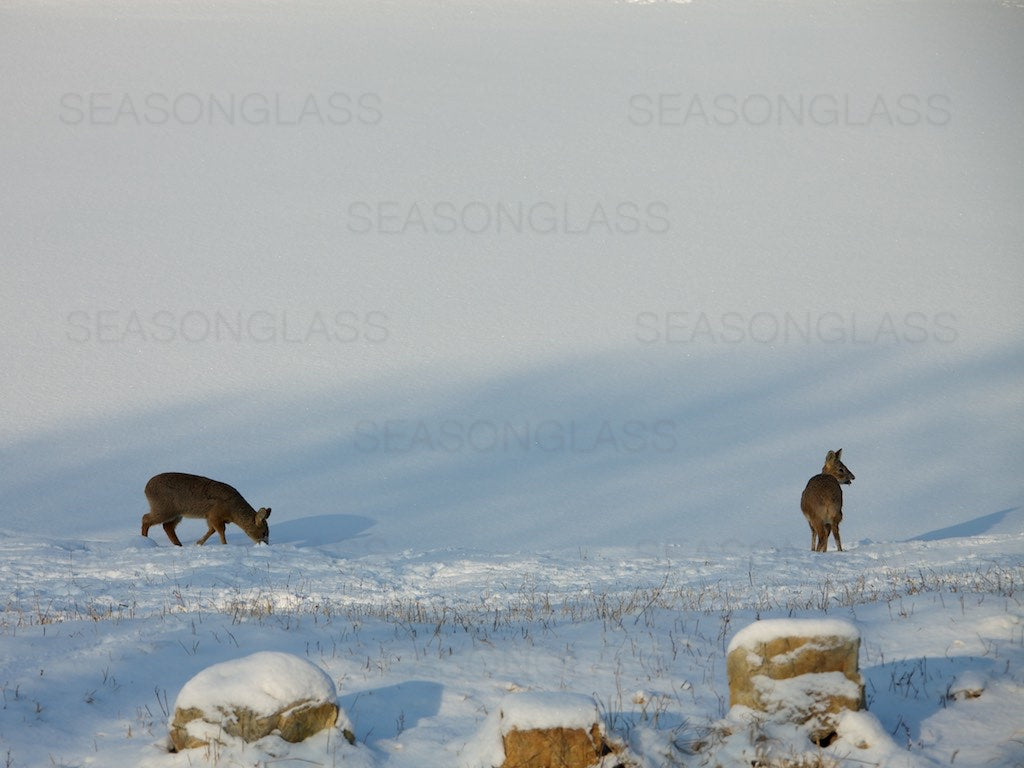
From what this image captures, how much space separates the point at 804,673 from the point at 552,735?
5.86 ft

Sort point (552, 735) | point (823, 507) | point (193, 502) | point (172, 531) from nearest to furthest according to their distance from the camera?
point (552, 735)
point (823, 507)
point (193, 502)
point (172, 531)

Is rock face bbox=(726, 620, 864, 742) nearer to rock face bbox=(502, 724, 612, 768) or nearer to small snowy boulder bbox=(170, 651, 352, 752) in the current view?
rock face bbox=(502, 724, 612, 768)

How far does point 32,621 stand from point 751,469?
2914cm

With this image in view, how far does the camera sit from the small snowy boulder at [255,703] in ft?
23.4

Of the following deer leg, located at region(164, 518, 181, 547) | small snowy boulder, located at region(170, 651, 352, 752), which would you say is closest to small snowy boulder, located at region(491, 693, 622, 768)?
small snowy boulder, located at region(170, 651, 352, 752)

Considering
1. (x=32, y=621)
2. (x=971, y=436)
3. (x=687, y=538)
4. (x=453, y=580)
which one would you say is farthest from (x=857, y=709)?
(x=971, y=436)

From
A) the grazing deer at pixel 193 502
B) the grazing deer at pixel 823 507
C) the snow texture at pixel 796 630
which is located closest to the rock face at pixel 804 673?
the snow texture at pixel 796 630

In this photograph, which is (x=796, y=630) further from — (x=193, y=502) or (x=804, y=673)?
(x=193, y=502)

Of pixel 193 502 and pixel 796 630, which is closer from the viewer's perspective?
pixel 796 630

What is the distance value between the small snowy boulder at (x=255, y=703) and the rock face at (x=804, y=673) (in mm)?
2657

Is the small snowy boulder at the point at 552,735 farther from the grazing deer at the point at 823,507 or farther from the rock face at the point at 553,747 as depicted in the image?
the grazing deer at the point at 823,507

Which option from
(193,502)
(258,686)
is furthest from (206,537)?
(258,686)

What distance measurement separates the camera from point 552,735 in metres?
6.91

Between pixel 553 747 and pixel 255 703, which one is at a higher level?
pixel 255 703
